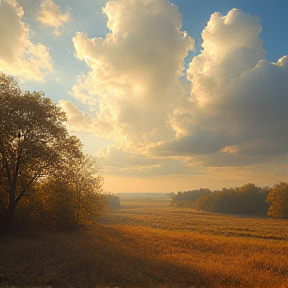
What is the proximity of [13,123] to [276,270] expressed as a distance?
2512 centimetres

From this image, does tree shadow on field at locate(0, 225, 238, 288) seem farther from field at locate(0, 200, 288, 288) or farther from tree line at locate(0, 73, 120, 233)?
tree line at locate(0, 73, 120, 233)

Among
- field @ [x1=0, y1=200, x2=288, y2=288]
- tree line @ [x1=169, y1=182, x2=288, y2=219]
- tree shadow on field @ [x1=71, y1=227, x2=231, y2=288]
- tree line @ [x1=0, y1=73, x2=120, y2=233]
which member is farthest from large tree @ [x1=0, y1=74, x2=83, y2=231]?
tree line @ [x1=169, y1=182, x2=288, y2=219]

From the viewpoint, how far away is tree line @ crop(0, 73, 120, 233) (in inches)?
875

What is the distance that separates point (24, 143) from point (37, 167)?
3.02 meters

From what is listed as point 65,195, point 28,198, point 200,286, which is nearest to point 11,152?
point 28,198

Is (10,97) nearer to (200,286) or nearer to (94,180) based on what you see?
(94,180)

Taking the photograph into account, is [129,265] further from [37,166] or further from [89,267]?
[37,166]

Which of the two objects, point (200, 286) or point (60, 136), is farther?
point (60, 136)

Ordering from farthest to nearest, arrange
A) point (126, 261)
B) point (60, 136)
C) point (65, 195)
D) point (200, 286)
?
point (65, 195)
point (60, 136)
point (126, 261)
point (200, 286)

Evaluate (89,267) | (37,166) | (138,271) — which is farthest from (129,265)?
(37,166)

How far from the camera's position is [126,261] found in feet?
51.5

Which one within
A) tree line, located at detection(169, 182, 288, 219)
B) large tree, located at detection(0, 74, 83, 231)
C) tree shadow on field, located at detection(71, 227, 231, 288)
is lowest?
tree line, located at detection(169, 182, 288, 219)

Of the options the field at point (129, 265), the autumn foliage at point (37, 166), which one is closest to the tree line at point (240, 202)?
the field at point (129, 265)

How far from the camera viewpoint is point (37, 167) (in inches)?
941
